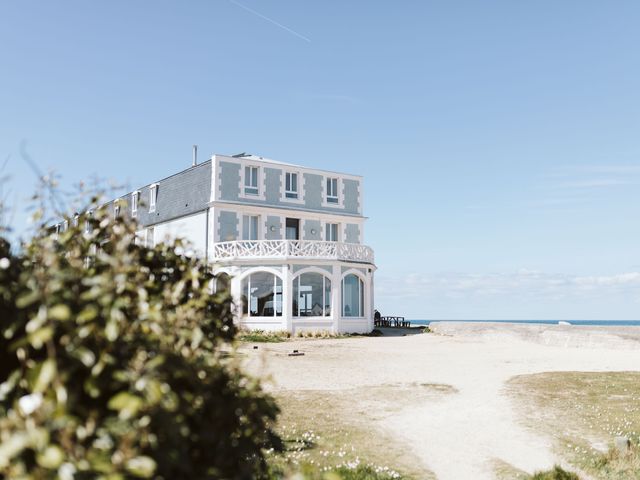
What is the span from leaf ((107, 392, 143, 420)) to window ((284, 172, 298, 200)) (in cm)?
3205

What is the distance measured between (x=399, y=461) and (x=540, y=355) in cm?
1611

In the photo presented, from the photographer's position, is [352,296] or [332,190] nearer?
[352,296]

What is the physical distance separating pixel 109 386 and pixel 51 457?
42cm

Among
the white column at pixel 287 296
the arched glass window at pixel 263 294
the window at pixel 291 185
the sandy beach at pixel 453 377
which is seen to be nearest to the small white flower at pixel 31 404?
the sandy beach at pixel 453 377

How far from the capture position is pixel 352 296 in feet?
104

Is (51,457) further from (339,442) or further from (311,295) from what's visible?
(311,295)

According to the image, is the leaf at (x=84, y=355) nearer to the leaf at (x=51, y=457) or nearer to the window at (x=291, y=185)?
the leaf at (x=51, y=457)

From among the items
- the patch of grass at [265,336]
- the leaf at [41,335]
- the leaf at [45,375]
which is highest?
the leaf at [41,335]

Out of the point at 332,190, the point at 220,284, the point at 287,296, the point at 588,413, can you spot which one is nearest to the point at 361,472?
the point at 220,284

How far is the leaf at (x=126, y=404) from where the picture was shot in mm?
2189

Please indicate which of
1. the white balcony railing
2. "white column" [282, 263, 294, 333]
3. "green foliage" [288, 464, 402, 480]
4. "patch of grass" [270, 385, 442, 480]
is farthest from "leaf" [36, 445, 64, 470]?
the white balcony railing

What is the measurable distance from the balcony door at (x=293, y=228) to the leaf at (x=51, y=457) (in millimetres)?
32330

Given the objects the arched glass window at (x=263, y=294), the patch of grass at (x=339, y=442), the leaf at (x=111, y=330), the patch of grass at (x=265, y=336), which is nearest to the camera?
the leaf at (x=111, y=330)

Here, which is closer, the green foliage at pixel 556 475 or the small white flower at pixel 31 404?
the small white flower at pixel 31 404
